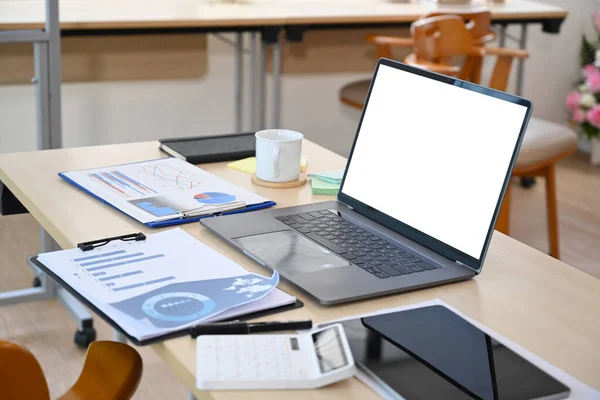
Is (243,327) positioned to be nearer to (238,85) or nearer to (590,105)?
(238,85)

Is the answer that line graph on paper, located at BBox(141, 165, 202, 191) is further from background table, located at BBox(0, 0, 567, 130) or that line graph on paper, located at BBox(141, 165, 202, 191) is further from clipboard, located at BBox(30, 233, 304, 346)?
background table, located at BBox(0, 0, 567, 130)

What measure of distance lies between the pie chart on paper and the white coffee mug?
12 cm

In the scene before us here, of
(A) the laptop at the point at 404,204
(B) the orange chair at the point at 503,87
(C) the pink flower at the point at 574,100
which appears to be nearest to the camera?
(A) the laptop at the point at 404,204

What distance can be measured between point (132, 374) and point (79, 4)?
2609 mm

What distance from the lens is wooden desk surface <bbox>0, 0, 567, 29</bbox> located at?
3006mm

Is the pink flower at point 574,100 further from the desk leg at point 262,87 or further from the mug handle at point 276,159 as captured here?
the mug handle at point 276,159

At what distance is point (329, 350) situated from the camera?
89cm

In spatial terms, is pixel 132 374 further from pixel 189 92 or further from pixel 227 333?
pixel 189 92

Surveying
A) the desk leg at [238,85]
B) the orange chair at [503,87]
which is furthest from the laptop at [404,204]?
the desk leg at [238,85]

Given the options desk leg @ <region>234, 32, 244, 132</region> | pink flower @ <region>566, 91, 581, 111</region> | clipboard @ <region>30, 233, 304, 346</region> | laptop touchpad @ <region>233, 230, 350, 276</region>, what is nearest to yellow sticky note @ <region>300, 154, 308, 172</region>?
laptop touchpad @ <region>233, 230, 350, 276</region>

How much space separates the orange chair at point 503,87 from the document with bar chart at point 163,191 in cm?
150

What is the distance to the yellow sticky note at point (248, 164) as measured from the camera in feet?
5.16

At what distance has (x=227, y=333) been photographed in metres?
0.93

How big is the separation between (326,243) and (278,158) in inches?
11.7
